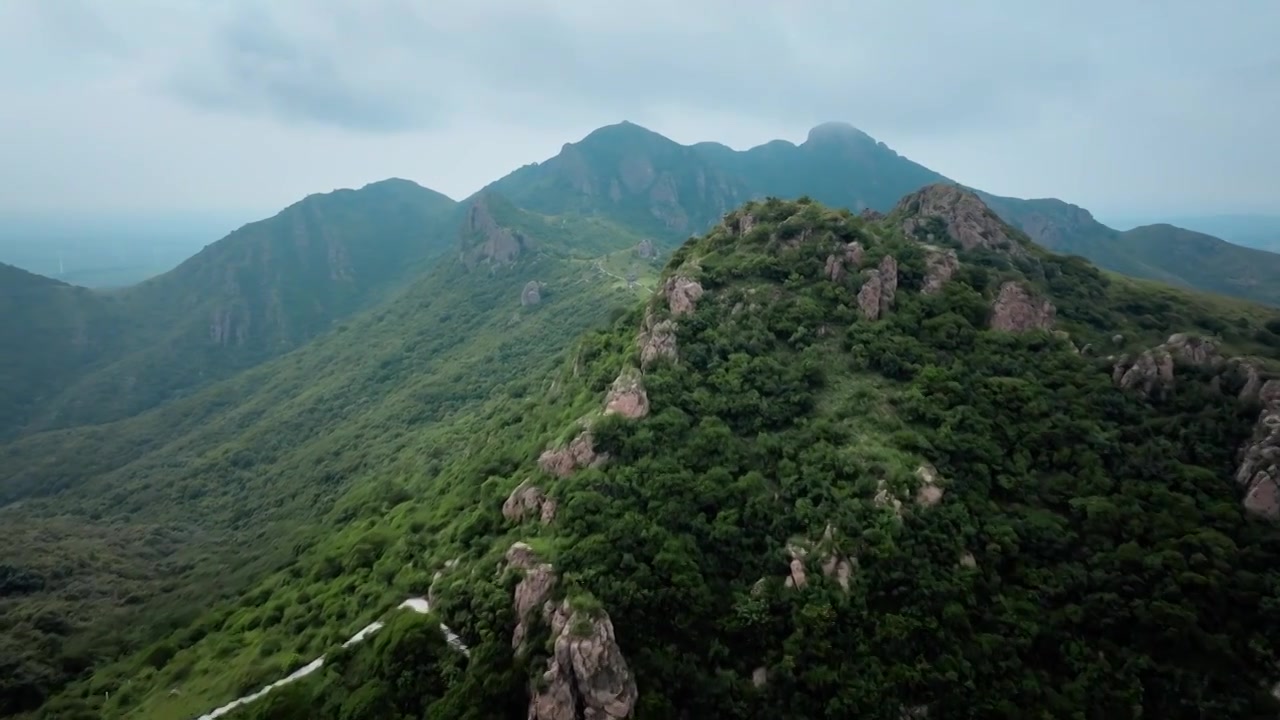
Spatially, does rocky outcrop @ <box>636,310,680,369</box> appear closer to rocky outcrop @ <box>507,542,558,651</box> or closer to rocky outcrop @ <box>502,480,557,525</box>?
rocky outcrop @ <box>502,480,557,525</box>

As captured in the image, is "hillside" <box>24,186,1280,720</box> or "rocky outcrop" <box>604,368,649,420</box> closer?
"hillside" <box>24,186,1280,720</box>

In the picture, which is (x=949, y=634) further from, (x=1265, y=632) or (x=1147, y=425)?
(x=1147, y=425)

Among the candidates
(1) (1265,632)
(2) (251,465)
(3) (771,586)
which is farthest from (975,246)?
(2) (251,465)

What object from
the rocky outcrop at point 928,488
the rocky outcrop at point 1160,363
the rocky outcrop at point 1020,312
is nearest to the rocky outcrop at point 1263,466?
the rocky outcrop at point 1160,363

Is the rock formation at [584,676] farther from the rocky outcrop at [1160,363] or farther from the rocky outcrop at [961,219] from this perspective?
the rocky outcrop at [961,219]

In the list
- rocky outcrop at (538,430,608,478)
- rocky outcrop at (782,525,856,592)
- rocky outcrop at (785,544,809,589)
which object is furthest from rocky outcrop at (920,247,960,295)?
rocky outcrop at (538,430,608,478)

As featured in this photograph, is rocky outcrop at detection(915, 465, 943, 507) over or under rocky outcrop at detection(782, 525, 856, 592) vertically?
over
